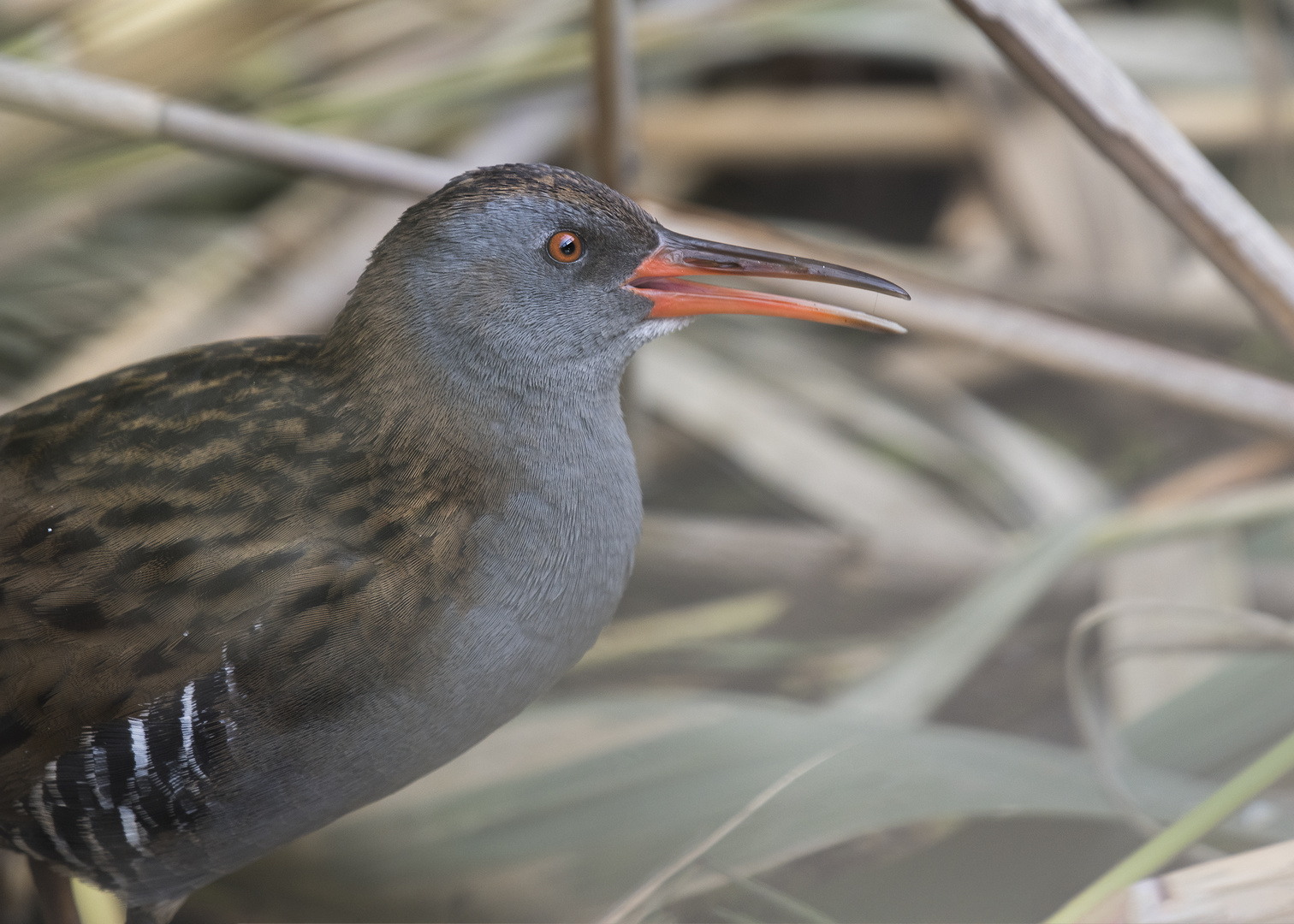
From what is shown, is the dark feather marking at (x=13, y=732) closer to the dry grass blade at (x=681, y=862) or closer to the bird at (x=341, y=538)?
the bird at (x=341, y=538)

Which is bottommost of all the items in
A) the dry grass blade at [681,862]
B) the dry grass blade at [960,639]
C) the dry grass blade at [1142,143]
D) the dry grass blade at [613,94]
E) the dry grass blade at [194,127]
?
the dry grass blade at [681,862]

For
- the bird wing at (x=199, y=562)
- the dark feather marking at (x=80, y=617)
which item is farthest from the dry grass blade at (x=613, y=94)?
the dark feather marking at (x=80, y=617)

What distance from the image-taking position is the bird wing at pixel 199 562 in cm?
124

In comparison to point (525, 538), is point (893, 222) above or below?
above

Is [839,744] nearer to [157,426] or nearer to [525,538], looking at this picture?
[525,538]

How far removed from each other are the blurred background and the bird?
0.33 meters

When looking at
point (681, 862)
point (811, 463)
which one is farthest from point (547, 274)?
point (811, 463)

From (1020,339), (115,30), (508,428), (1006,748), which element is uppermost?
(115,30)

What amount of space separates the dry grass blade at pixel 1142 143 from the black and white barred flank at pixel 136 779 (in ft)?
3.55

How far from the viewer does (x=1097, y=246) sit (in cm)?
294

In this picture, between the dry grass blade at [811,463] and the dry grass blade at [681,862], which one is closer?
the dry grass blade at [681,862]

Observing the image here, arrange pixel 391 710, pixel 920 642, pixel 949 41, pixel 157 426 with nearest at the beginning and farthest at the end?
pixel 391 710 → pixel 157 426 → pixel 920 642 → pixel 949 41

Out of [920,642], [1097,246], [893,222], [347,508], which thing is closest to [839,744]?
[920,642]

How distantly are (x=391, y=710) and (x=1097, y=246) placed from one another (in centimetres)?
220
